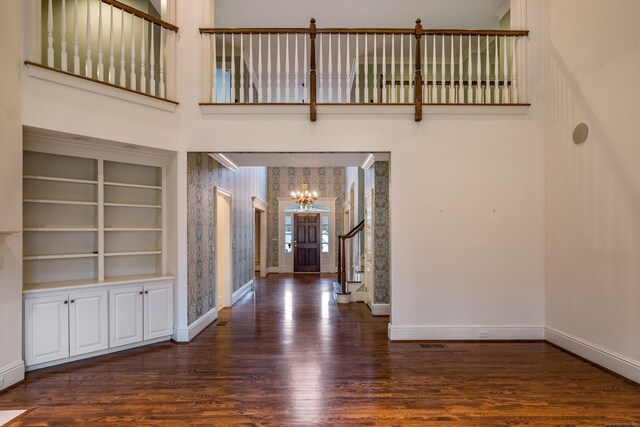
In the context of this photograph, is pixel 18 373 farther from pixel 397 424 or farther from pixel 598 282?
pixel 598 282

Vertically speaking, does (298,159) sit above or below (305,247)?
above

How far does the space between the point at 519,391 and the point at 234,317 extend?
13.2ft

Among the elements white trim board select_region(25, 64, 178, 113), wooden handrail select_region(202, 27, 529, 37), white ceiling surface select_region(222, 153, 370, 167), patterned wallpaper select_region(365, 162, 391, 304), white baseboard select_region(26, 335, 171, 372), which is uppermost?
wooden handrail select_region(202, 27, 529, 37)

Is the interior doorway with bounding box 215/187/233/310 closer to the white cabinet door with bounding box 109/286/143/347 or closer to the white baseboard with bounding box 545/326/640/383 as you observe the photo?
the white cabinet door with bounding box 109/286/143/347

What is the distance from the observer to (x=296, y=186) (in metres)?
12.1

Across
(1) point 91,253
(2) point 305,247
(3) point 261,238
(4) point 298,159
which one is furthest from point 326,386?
(2) point 305,247

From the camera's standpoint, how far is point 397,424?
→ 2609 millimetres

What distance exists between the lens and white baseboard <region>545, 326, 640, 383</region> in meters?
3.32

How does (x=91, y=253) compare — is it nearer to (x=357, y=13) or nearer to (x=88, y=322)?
(x=88, y=322)

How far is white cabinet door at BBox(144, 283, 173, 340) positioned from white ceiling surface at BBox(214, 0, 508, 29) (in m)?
4.27

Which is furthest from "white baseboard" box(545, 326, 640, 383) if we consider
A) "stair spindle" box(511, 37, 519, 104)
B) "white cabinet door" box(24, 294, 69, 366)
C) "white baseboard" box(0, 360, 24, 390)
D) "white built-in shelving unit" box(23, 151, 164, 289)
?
"white baseboard" box(0, 360, 24, 390)

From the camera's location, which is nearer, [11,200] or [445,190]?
[11,200]

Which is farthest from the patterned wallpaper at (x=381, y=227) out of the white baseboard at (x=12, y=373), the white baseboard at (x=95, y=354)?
the white baseboard at (x=12, y=373)

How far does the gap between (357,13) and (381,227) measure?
3397 millimetres
